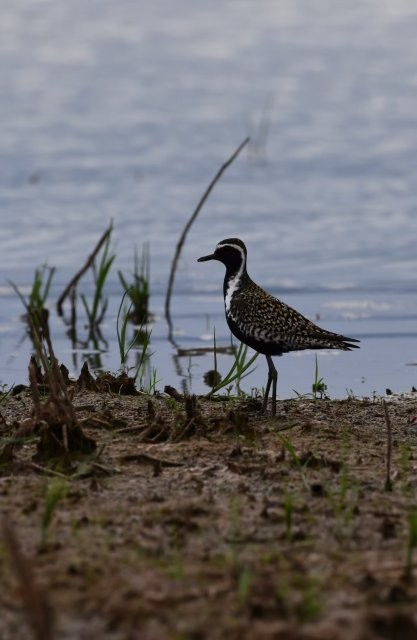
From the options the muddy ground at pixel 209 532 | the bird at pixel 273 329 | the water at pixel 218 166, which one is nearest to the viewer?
the muddy ground at pixel 209 532

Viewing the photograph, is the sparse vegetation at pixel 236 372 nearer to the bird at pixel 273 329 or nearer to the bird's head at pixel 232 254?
the bird at pixel 273 329

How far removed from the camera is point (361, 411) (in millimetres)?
8297

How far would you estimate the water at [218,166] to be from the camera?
517 inches

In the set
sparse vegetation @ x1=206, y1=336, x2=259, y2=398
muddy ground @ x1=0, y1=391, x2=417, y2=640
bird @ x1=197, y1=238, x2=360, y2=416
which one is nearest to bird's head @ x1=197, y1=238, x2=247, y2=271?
bird @ x1=197, y1=238, x2=360, y2=416

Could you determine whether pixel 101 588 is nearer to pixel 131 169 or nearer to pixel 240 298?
pixel 240 298

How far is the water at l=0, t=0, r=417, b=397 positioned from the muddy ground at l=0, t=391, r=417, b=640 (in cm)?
288

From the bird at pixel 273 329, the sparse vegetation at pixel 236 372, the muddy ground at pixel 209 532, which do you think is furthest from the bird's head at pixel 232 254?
the muddy ground at pixel 209 532

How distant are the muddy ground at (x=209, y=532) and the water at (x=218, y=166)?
9.44 feet

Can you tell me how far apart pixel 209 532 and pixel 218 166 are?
14.1 m

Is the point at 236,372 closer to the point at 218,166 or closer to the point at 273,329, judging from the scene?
the point at 273,329

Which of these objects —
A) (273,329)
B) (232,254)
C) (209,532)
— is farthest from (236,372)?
(209,532)

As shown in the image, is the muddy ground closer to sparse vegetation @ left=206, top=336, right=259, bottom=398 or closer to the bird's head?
sparse vegetation @ left=206, top=336, right=259, bottom=398

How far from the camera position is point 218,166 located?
63.1 feet

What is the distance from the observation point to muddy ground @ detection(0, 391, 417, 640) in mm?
4441
